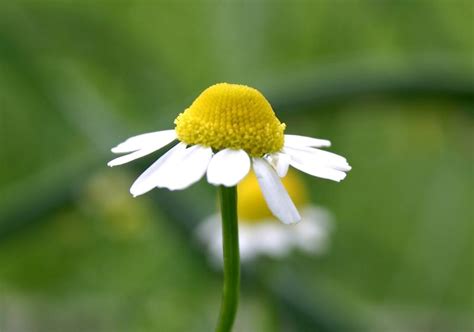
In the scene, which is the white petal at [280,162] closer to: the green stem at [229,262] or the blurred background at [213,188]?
the green stem at [229,262]

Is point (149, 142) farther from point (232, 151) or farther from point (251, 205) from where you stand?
point (251, 205)

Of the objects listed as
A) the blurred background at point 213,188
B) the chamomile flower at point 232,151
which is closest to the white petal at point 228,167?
the chamomile flower at point 232,151

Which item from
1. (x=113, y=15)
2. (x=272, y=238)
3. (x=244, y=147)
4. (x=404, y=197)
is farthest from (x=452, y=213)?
(x=244, y=147)

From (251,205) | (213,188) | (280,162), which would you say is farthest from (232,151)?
(213,188)

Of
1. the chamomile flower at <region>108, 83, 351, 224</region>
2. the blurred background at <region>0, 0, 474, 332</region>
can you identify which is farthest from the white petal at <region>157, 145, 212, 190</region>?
the blurred background at <region>0, 0, 474, 332</region>

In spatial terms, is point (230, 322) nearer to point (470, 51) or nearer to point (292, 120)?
point (292, 120)

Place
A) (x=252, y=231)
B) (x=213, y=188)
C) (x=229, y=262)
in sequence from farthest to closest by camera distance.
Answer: (x=213, y=188) → (x=252, y=231) → (x=229, y=262)
